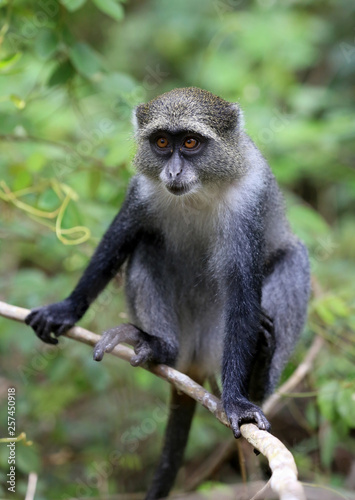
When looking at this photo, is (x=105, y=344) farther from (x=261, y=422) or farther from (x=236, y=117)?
(x=236, y=117)

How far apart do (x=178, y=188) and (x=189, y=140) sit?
405 millimetres

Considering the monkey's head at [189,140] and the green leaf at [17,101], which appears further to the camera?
the green leaf at [17,101]

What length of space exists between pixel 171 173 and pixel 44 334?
184 cm

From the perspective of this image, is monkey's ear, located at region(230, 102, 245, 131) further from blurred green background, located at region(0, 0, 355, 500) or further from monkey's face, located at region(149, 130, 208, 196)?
blurred green background, located at region(0, 0, 355, 500)

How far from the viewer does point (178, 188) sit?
5004 mm

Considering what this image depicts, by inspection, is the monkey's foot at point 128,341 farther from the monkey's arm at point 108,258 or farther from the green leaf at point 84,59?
the green leaf at point 84,59

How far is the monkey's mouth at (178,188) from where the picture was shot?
500cm

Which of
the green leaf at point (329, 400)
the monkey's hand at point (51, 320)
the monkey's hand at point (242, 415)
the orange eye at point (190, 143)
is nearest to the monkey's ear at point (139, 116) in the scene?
the orange eye at point (190, 143)

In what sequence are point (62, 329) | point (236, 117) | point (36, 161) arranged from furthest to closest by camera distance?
1. point (36, 161)
2. point (62, 329)
3. point (236, 117)

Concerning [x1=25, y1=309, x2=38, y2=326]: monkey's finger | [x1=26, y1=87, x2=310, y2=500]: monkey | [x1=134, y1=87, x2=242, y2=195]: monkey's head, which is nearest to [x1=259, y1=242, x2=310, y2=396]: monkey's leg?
[x1=26, y1=87, x2=310, y2=500]: monkey

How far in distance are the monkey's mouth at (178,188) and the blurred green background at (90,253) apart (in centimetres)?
93

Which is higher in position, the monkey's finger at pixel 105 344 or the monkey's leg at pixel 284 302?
the monkey's leg at pixel 284 302

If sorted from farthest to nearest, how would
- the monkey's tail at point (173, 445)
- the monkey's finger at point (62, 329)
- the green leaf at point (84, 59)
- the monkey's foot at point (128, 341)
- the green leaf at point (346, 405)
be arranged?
the green leaf at point (84, 59) < the monkey's tail at point (173, 445) < the green leaf at point (346, 405) < the monkey's finger at point (62, 329) < the monkey's foot at point (128, 341)

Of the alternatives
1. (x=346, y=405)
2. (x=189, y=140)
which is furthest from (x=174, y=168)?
(x=346, y=405)
